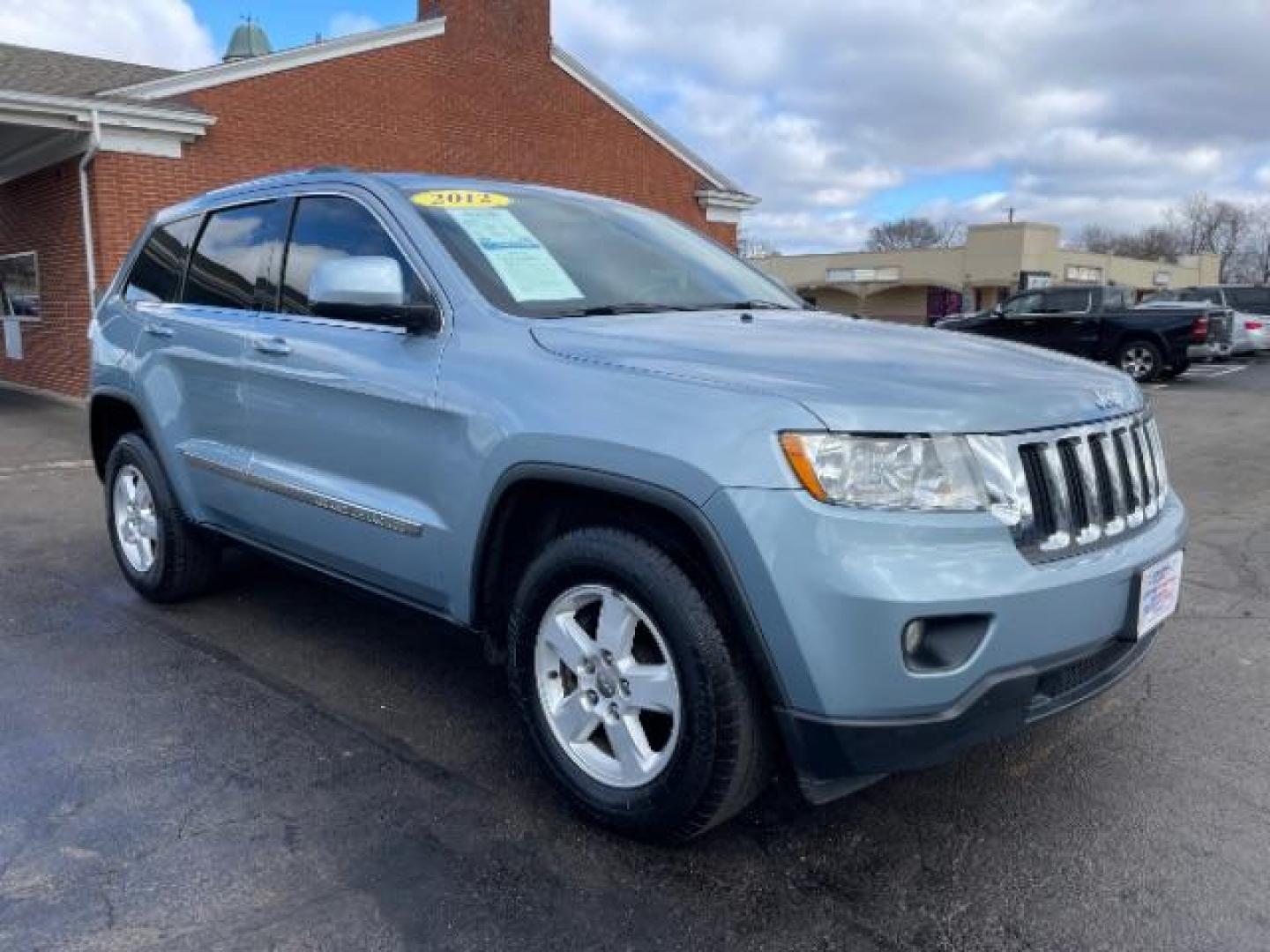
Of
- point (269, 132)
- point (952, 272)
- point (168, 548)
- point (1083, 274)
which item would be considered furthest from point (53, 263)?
point (1083, 274)

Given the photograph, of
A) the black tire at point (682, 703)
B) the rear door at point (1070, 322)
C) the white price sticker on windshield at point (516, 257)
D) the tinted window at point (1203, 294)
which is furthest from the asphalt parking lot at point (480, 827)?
the tinted window at point (1203, 294)

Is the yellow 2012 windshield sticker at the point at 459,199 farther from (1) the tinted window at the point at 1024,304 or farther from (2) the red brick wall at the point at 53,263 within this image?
(1) the tinted window at the point at 1024,304

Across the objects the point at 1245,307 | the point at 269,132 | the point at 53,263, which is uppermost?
the point at 269,132

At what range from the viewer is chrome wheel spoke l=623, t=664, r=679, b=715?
2574 mm

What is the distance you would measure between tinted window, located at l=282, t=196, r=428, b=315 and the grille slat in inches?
79.3

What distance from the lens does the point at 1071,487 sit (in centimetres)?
256

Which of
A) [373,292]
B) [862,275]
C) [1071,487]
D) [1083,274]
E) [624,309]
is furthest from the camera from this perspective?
[862,275]

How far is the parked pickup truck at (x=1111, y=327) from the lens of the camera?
1756 centimetres

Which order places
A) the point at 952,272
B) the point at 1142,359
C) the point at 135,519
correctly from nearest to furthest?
1. the point at 135,519
2. the point at 1142,359
3. the point at 952,272

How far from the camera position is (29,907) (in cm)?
249

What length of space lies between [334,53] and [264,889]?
13.3 meters

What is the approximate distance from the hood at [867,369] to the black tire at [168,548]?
243cm

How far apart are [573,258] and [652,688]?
1557mm

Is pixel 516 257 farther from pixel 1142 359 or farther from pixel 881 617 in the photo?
pixel 1142 359
